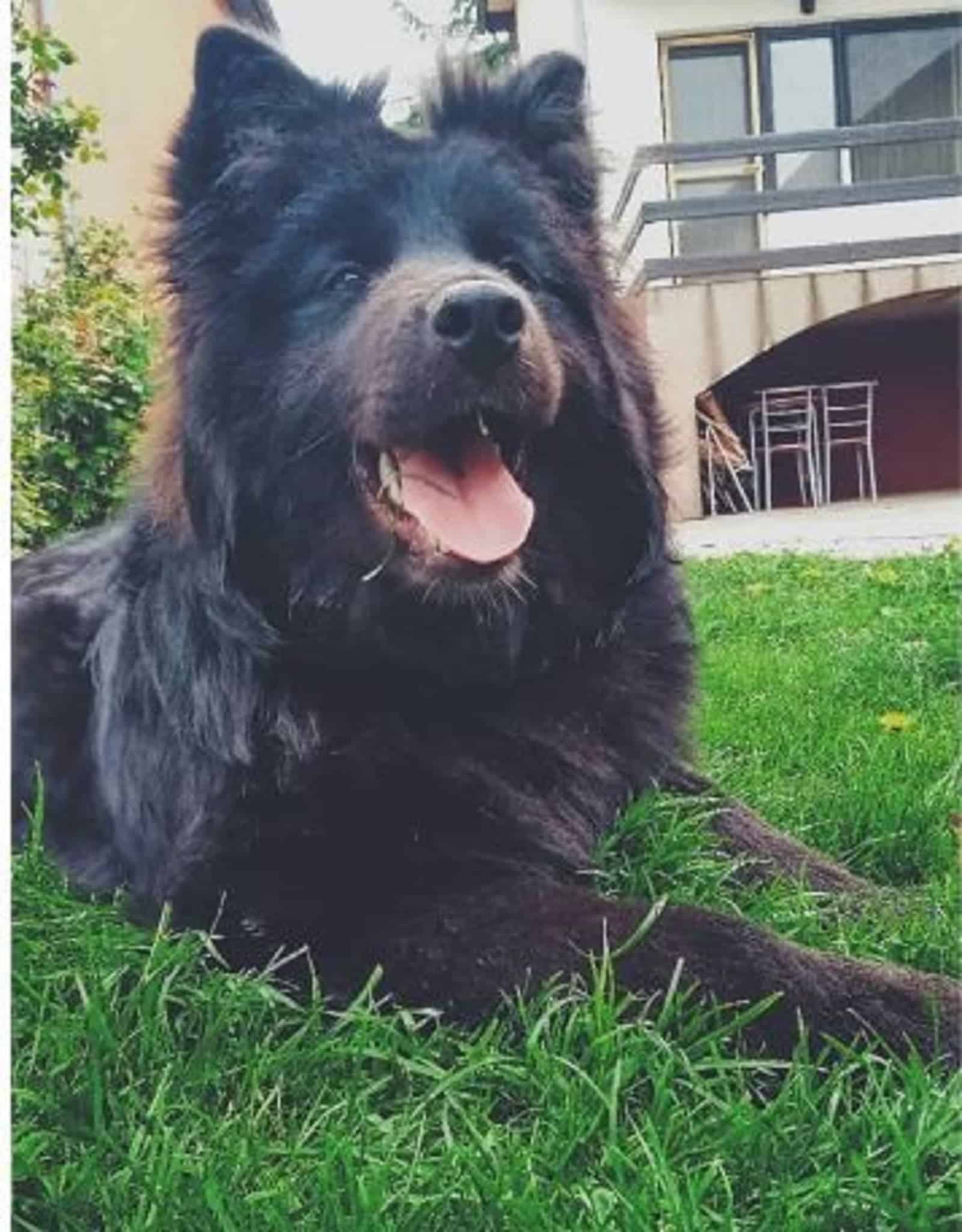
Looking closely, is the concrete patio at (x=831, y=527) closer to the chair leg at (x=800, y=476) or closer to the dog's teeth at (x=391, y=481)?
the chair leg at (x=800, y=476)

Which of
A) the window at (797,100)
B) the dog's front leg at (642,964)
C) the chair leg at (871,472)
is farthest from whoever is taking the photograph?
the chair leg at (871,472)

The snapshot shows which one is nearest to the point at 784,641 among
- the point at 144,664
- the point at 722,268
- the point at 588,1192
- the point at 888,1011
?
the point at 722,268

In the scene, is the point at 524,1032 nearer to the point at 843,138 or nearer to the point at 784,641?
the point at 843,138

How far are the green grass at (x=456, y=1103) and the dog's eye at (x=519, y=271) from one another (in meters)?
0.84

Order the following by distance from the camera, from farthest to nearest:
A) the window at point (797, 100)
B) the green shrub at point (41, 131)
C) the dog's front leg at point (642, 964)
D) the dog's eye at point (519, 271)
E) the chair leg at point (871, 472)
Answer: the chair leg at point (871, 472)
the dog's eye at point (519, 271)
the window at point (797, 100)
the green shrub at point (41, 131)
the dog's front leg at point (642, 964)

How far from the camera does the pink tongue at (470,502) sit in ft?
7.40

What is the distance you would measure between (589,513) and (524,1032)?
0.94 meters

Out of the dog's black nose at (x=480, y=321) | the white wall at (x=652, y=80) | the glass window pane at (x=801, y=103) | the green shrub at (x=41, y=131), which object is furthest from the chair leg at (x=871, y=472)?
the green shrub at (x=41, y=131)

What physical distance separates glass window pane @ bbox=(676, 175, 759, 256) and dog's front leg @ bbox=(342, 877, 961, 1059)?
102 cm

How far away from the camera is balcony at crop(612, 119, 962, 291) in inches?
88.3

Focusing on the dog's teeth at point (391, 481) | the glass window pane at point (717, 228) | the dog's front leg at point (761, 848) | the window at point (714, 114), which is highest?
the window at point (714, 114)

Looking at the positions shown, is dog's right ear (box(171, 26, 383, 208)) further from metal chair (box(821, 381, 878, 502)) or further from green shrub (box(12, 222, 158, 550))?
metal chair (box(821, 381, 878, 502))

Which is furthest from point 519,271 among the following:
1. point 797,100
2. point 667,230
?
point 797,100

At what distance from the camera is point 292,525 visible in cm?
237
